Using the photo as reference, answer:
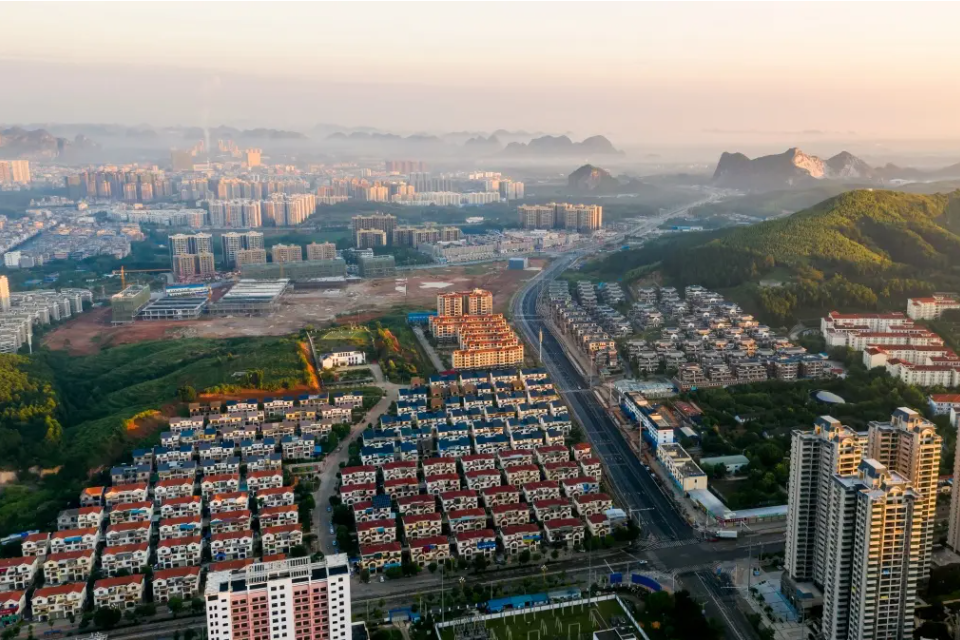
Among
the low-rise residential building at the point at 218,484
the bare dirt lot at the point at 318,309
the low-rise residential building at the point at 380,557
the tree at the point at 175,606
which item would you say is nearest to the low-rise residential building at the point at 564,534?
the low-rise residential building at the point at 380,557

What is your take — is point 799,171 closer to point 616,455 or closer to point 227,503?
point 616,455

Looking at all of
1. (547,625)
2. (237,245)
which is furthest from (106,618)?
(237,245)

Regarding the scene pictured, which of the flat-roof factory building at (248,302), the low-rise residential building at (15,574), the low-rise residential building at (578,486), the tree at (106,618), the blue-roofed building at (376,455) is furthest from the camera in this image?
the flat-roof factory building at (248,302)

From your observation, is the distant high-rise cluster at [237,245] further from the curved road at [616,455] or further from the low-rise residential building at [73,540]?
the low-rise residential building at [73,540]

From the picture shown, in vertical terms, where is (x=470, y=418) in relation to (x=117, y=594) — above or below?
above

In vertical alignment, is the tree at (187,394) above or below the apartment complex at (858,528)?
below

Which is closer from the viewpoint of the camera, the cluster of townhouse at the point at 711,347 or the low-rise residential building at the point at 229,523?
the low-rise residential building at the point at 229,523

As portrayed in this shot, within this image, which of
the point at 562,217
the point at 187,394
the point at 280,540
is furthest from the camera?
the point at 562,217

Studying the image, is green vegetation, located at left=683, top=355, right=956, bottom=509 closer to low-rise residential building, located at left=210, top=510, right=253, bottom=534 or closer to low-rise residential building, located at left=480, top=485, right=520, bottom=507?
low-rise residential building, located at left=480, top=485, right=520, bottom=507
